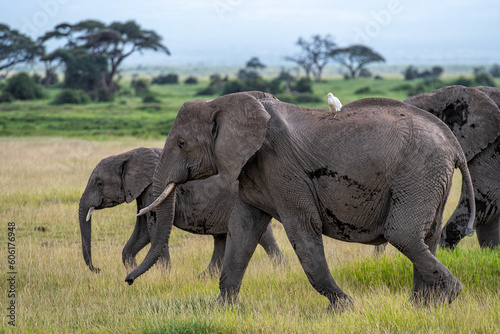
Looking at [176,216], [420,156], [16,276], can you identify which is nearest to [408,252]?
[420,156]

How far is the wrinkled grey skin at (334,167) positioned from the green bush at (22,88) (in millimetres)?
42253

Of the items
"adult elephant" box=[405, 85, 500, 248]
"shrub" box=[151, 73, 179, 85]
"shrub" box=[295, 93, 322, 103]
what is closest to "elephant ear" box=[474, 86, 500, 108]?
"adult elephant" box=[405, 85, 500, 248]

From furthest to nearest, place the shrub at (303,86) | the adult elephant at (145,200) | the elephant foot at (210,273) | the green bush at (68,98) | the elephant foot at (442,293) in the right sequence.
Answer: the shrub at (303,86) → the green bush at (68,98) → the adult elephant at (145,200) → the elephant foot at (210,273) → the elephant foot at (442,293)

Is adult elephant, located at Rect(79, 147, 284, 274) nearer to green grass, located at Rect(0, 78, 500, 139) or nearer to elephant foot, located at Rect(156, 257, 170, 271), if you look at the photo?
elephant foot, located at Rect(156, 257, 170, 271)

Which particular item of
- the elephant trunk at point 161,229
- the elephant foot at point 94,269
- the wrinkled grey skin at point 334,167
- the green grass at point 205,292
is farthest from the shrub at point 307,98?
the wrinkled grey skin at point 334,167

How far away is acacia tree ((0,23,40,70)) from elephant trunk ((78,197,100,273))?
4126cm

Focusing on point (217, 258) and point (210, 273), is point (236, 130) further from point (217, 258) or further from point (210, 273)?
point (217, 258)

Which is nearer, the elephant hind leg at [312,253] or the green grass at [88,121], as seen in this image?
the elephant hind leg at [312,253]

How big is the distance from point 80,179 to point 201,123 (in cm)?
924

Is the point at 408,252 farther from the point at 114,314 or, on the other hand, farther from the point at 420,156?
the point at 114,314

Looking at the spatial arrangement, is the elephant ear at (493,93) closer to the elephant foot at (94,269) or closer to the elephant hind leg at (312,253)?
the elephant hind leg at (312,253)

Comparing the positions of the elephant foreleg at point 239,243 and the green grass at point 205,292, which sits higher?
the elephant foreleg at point 239,243

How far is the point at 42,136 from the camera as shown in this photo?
2445 cm

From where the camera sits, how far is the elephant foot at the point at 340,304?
193 inches
